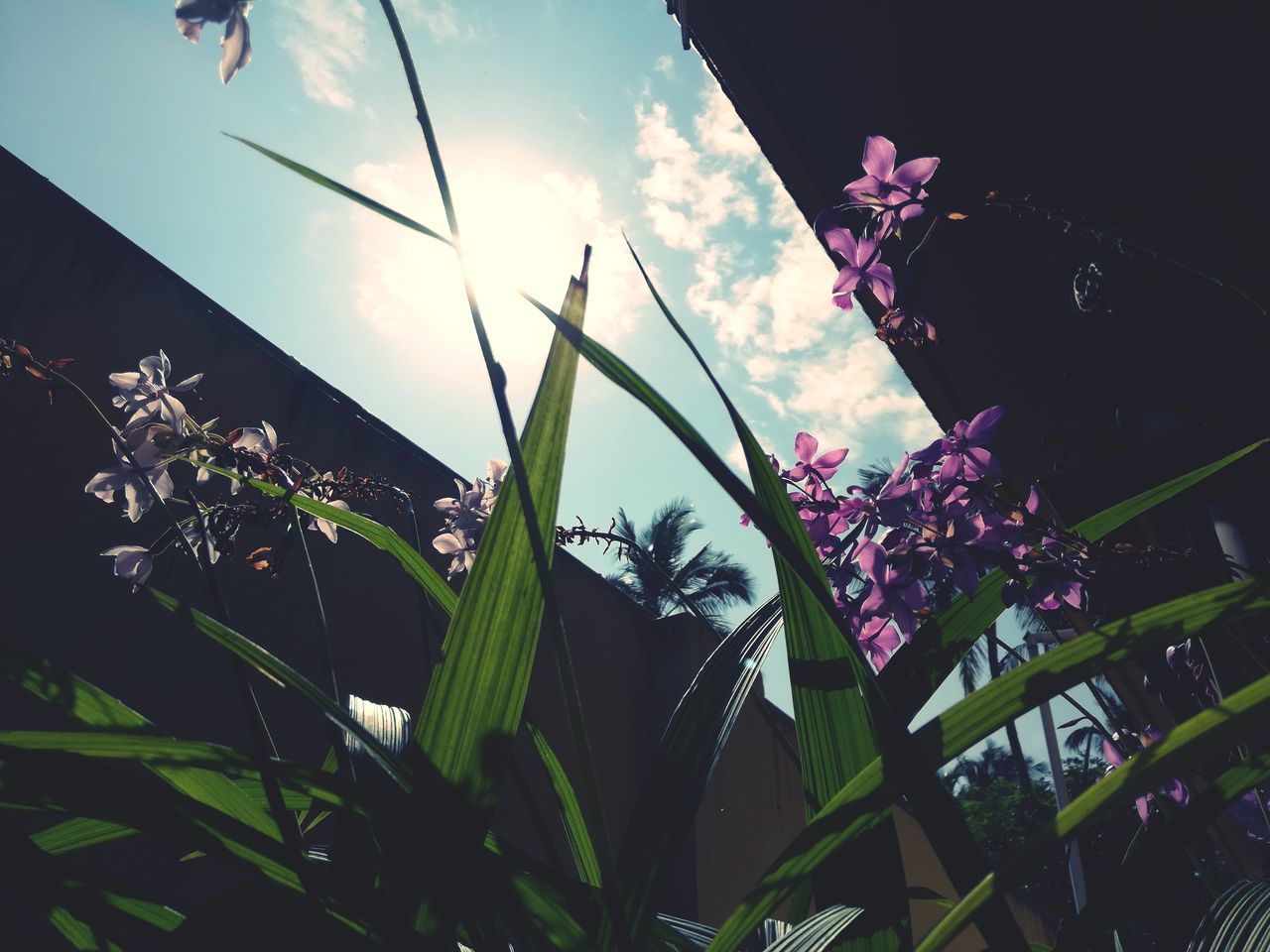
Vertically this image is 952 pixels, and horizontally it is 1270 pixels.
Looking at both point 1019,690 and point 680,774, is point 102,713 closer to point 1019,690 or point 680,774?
point 680,774

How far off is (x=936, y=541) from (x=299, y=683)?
527 millimetres

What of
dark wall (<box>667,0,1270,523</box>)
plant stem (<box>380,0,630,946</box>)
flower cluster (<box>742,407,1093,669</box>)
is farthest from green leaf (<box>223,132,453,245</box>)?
dark wall (<box>667,0,1270,523</box>)

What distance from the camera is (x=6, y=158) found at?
6.76 ft

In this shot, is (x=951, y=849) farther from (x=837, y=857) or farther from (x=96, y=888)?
(x=96, y=888)

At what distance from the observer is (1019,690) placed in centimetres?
35

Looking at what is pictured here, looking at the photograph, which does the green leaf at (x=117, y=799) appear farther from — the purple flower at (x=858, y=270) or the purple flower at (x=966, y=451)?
the purple flower at (x=858, y=270)

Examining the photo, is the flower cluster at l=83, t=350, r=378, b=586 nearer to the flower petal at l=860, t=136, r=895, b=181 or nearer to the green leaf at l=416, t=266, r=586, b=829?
the green leaf at l=416, t=266, r=586, b=829

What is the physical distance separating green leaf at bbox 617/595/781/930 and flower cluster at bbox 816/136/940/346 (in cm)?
44

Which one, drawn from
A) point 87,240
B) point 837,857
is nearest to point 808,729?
point 837,857

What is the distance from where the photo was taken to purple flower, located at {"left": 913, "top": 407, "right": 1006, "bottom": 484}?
65cm

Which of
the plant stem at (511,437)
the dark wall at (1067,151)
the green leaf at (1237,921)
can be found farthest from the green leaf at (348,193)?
the dark wall at (1067,151)

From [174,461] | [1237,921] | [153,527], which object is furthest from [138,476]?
[153,527]

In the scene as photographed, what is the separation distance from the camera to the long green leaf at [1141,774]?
10.3 inches

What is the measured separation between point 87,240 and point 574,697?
2803 millimetres
